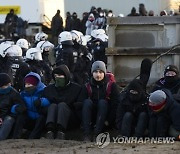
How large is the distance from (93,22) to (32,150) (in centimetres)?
2072

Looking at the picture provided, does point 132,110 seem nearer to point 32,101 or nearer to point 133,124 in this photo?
point 133,124

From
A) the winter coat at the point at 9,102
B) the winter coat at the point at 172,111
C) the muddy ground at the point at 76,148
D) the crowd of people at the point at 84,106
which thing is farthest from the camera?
the winter coat at the point at 9,102

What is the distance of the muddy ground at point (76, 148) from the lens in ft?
30.6

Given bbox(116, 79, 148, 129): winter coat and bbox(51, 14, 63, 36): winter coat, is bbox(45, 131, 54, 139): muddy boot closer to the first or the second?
bbox(116, 79, 148, 129): winter coat

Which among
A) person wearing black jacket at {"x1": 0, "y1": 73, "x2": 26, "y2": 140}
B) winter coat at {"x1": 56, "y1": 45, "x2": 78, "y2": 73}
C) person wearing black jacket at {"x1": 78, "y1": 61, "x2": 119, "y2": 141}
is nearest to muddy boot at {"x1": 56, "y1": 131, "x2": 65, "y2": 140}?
person wearing black jacket at {"x1": 78, "y1": 61, "x2": 119, "y2": 141}

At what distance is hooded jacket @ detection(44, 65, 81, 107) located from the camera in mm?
11883

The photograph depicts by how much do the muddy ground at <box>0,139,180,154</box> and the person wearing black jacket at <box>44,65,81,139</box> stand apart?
2.34 ft

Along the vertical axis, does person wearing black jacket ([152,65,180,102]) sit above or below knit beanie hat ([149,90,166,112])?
above

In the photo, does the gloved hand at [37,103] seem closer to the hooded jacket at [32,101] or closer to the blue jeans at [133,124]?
the hooded jacket at [32,101]

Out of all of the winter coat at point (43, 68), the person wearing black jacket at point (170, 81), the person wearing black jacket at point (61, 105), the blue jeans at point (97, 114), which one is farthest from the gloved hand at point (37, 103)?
the winter coat at point (43, 68)

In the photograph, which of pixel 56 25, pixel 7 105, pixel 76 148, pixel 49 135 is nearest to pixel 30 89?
pixel 7 105

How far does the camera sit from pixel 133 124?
1119cm

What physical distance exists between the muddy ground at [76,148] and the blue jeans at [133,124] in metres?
0.89

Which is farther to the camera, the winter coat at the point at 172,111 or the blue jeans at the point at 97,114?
the blue jeans at the point at 97,114
